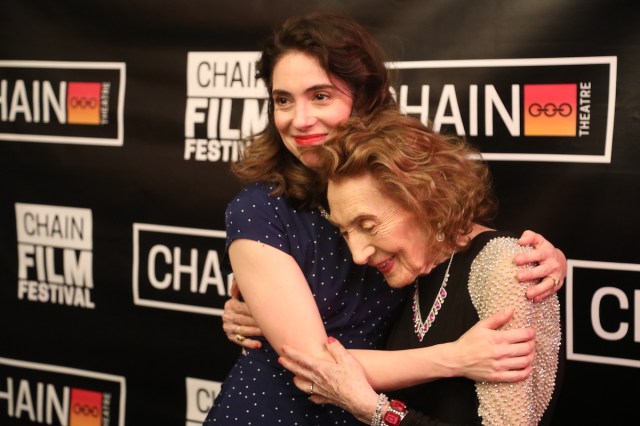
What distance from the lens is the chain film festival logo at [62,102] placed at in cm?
302

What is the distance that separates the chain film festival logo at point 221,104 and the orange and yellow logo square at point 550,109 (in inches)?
35.3

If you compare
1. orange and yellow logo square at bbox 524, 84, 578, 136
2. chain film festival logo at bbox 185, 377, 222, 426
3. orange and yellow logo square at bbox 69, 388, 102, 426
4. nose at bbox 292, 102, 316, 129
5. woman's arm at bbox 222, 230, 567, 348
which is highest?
orange and yellow logo square at bbox 524, 84, 578, 136

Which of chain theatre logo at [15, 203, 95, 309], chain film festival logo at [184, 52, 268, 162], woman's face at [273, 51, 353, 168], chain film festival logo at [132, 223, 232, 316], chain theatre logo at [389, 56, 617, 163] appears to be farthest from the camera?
chain theatre logo at [15, 203, 95, 309]

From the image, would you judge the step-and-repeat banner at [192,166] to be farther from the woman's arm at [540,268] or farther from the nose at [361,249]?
the nose at [361,249]

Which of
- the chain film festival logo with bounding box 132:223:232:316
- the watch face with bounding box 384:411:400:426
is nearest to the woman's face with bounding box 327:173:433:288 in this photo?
the watch face with bounding box 384:411:400:426

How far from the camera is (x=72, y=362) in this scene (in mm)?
3205

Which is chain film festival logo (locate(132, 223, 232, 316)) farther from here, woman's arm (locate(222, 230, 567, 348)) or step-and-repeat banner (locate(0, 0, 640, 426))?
woman's arm (locate(222, 230, 567, 348))

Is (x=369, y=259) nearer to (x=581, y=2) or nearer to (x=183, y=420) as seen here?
(x=581, y=2)

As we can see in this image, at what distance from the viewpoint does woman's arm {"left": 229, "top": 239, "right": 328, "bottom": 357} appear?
1708mm

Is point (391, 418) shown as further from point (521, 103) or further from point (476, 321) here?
point (521, 103)

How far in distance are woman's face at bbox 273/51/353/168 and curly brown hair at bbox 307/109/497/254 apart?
0.14 meters

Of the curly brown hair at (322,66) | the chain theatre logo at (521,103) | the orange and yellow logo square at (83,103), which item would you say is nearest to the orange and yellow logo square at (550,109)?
the chain theatre logo at (521,103)

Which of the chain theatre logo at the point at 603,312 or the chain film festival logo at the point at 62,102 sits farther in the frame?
the chain film festival logo at the point at 62,102

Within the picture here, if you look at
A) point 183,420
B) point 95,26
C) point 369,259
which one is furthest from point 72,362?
point 369,259
